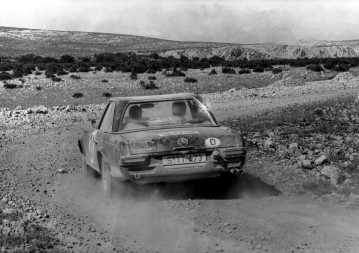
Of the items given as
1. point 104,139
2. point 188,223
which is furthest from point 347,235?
point 104,139

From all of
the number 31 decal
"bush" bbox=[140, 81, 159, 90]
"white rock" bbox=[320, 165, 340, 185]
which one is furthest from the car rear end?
"bush" bbox=[140, 81, 159, 90]

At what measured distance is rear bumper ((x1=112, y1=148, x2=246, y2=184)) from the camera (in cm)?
797

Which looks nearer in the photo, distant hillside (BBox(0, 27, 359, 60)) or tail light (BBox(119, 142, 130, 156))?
tail light (BBox(119, 142, 130, 156))

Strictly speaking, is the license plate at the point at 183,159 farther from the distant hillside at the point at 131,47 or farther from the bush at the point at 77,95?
the distant hillside at the point at 131,47

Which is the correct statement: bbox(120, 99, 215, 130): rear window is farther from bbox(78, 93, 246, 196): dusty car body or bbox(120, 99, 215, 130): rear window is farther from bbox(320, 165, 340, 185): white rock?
bbox(320, 165, 340, 185): white rock

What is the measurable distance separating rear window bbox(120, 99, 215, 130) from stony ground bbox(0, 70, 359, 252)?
872 mm

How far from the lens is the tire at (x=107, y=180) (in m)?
8.31

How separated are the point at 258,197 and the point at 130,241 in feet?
9.31

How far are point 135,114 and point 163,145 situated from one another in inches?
40.3

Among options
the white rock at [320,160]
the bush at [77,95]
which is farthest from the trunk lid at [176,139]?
the bush at [77,95]

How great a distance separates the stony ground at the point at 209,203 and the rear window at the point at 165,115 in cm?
87

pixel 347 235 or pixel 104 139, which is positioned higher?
pixel 104 139

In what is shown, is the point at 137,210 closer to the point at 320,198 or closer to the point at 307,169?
the point at 320,198

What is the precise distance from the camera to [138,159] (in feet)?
26.0
